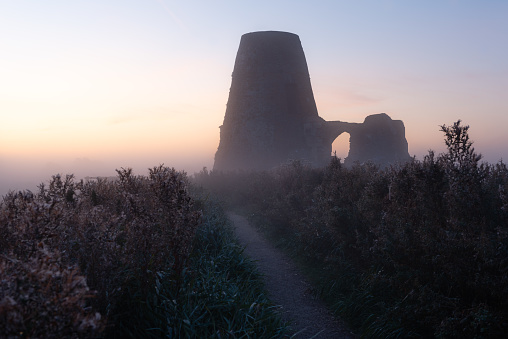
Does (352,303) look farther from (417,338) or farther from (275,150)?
(275,150)

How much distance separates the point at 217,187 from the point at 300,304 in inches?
747

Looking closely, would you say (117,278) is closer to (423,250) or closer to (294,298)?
(294,298)

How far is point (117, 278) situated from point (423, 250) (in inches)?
181

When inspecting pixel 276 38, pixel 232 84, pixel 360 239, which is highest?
pixel 276 38

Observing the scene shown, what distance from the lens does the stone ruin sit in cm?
3781

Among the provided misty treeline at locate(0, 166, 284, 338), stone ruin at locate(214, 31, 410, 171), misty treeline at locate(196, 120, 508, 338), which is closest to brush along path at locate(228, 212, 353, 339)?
misty treeline at locate(196, 120, 508, 338)

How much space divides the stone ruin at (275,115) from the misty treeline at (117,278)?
31780 millimetres

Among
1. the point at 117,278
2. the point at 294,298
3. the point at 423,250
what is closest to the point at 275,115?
the point at 294,298

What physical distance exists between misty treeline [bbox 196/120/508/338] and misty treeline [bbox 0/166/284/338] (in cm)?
187

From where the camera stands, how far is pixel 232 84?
132 ft

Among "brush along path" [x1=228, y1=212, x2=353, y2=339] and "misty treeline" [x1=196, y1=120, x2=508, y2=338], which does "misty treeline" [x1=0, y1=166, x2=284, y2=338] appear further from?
"misty treeline" [x1=196, y1=120, x2=508, y2=338]

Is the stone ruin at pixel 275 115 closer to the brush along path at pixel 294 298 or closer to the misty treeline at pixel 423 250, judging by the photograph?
the brush along path at pixel 294 298

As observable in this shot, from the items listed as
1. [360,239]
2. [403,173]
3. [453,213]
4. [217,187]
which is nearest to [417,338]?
[453,213]

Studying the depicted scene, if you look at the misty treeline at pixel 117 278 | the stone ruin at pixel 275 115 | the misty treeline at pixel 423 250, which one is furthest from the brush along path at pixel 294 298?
the stone ruin at pixel 275 115
